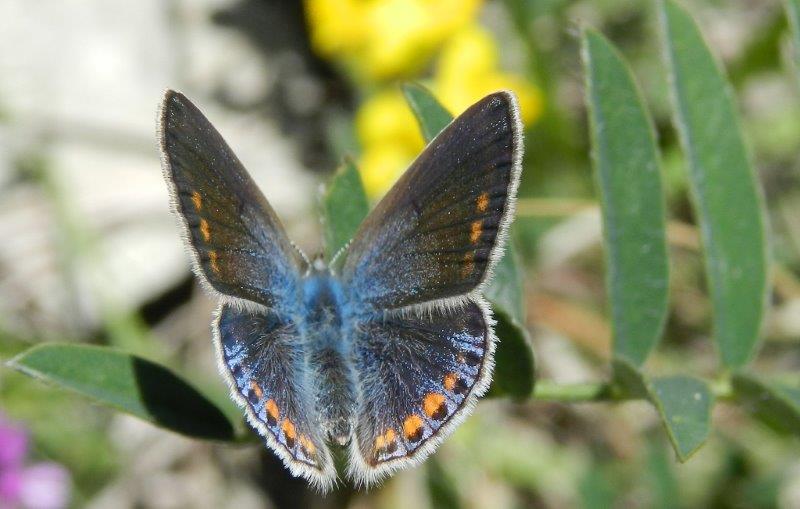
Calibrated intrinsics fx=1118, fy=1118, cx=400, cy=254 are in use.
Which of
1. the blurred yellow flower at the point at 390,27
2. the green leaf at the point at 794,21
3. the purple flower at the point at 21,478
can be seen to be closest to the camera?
the green leaf at the point at 794,21

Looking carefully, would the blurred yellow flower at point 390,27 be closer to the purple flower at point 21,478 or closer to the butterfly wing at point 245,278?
the purple flower at point 21,478

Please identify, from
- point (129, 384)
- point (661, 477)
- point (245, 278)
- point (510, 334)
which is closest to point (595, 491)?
point (661, 477)

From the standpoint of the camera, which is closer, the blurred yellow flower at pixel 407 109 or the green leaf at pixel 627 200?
the green leaf at pixel 627 200

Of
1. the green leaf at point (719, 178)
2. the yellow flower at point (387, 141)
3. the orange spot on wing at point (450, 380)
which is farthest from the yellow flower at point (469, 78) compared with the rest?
the orange spot on wing at point (450, 380)

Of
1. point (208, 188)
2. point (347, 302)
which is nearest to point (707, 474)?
point (347, 302)

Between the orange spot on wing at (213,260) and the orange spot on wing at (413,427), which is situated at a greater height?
the orange spot on wing at (213,260)

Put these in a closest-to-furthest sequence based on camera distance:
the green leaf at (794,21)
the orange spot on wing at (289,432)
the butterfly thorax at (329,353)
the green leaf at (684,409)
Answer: the green leaf at (684,409), the orange spot on wing at (289,432), the butterfly thorax at (329,353), the green leaf at (794,21)

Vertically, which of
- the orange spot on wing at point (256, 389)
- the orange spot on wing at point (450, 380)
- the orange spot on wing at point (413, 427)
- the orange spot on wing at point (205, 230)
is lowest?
the orange spot on wing at point (413, 427)
